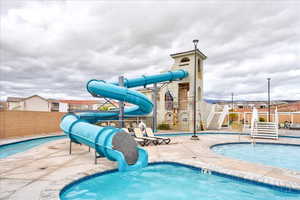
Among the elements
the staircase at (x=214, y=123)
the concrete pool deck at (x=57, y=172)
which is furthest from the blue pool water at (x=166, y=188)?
the staircase at (x=214, y=123)

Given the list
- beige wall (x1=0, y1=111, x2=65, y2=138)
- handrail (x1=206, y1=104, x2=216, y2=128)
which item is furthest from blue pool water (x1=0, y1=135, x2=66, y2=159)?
handrail (x1=206, y1=104, x2=216, y2=128)

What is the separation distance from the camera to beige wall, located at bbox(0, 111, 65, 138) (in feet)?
43.0

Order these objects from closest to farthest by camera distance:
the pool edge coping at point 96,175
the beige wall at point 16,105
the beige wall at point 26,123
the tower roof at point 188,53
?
the pool edge coping at point 96,175 < the beige wall at point 26,123 < the tower roof at point 188,53 < the beige wall at point 16,105

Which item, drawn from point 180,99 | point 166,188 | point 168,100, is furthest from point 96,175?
point 180,99

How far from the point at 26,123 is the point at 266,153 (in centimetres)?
1730

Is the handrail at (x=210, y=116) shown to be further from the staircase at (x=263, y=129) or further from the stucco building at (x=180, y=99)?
the staircase at (x=263, y=129)

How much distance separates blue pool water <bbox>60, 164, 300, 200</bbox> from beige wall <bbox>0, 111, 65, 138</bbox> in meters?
11.5

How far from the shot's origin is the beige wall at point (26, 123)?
13102mm

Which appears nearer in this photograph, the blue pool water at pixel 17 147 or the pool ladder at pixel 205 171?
the pool ladder at pixel 205 171

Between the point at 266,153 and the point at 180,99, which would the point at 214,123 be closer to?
the point at 180,99

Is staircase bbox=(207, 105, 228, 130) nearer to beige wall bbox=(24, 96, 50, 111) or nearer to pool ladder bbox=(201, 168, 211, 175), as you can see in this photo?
pool ladder bbox=(201, 168, 211, 175)

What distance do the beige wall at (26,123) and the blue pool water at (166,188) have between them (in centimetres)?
1150

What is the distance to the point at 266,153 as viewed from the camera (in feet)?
33.1

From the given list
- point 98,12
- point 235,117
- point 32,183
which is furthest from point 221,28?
point 235,117
